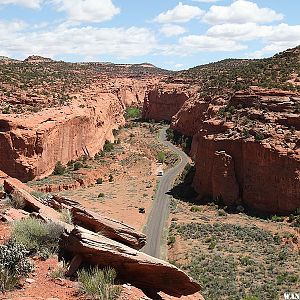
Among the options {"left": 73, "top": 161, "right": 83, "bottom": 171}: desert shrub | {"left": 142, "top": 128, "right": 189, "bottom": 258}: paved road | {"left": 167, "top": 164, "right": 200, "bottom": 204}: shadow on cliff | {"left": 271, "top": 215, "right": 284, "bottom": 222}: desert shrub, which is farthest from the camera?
{"left": 73, "top": 161, "right": 83, "bottom": 171}: desert shrub

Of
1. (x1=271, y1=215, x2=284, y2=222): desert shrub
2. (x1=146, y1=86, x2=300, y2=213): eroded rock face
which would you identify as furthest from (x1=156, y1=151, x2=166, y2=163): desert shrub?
(x1=271, y1=215, x2=284, y2=222): desert shrub

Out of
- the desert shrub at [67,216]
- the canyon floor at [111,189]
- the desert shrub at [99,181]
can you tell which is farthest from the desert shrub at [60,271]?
the desert shrub at [99,181]

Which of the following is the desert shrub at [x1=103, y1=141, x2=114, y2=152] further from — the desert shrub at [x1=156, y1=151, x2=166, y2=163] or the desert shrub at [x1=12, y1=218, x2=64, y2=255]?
the desert shrub at [x1=12, y1=218, x2=64, y2=255]

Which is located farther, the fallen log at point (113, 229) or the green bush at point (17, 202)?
the green bush at point (17, 202)

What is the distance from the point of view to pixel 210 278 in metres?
24.8

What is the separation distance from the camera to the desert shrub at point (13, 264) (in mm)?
10320

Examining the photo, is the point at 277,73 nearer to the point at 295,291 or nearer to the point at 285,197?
the point at 285,197

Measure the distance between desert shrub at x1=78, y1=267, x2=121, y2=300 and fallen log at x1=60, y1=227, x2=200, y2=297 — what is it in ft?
1.54

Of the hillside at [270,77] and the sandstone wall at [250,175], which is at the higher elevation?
the hillside at [270,77]

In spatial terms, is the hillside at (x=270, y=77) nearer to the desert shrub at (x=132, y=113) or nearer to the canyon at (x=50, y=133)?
the canyon at (x=50, y=133)

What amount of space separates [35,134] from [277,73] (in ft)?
95.9

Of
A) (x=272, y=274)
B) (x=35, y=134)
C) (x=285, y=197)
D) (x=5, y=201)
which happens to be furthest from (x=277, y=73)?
(x=5, y=201)

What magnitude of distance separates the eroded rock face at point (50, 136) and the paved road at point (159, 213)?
11.2 m

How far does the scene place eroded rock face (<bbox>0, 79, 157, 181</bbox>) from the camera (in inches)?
1645
